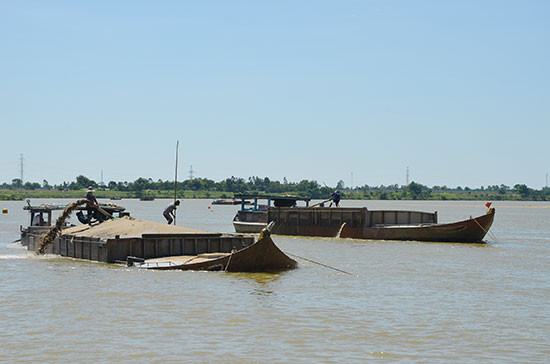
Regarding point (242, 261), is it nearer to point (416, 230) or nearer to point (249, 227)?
point (416, 230)

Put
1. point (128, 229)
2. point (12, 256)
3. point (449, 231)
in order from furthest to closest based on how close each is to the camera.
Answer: point (449, 231), point (12, 256), point (128, 229)

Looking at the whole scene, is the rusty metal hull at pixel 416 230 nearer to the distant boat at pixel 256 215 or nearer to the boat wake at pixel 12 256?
the distant boat at pixel 256 215

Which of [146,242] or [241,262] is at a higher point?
[146,242]

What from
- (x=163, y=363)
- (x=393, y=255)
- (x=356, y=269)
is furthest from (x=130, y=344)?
(x=393, y=255)

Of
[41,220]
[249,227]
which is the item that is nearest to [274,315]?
[41,220]

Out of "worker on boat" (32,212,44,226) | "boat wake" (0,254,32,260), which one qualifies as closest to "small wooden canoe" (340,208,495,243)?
"worker on boat" (32,212,44,226)

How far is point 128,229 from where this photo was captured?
30.6 metres

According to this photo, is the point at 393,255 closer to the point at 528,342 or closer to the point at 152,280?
the point at 152,280

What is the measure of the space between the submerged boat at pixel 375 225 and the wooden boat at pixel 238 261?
76.1 ft

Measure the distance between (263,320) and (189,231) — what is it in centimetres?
1169

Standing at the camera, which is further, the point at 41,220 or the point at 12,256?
the point at 41,220

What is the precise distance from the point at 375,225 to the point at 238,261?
86.4ft

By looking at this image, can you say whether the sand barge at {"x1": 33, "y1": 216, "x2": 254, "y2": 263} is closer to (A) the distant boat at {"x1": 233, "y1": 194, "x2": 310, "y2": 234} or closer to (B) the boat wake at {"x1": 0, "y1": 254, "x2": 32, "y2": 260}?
(B) the boat wake at {"x1": 0, "y1": 254, "x2": 32, "y2": 260}

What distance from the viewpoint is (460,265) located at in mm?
34594
